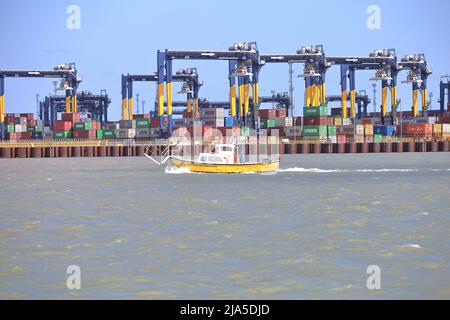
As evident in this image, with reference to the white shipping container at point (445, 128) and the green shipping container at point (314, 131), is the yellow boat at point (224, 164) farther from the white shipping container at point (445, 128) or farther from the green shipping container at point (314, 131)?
the white shipping container at point (445, 128)

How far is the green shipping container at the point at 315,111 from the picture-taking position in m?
139

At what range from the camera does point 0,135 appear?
495ft

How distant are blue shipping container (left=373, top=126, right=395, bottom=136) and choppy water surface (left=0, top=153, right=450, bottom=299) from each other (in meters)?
108

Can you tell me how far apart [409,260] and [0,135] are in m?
137

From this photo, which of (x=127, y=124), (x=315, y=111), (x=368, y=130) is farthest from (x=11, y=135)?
(x=368, y=130)

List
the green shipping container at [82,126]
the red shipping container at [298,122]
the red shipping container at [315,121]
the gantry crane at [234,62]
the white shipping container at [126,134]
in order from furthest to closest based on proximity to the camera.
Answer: the green shipping container at [82,126]
the white shipping container at [126,134]
the red shipping container at [298,122]
the red shipping container at [315,121]
the gantry crane at [234,62]

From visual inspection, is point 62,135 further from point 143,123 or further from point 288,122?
point 288,122

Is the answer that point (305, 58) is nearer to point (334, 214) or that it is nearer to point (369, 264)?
point (334, 214)

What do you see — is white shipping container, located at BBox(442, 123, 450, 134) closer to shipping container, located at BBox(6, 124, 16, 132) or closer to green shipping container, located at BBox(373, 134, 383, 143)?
green shipping container, located at BBox(373, 134, 383, 143)

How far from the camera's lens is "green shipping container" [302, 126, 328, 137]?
141125 mm
